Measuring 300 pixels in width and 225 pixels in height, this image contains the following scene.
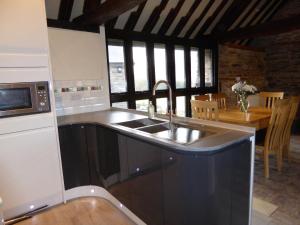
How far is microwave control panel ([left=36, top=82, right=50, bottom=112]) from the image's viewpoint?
2.16 metres

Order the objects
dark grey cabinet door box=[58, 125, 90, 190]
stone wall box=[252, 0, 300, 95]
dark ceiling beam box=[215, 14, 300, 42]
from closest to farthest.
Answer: dark grey cabinet door box=[58, 125, 90, 190] < dark ceiling beam box=[215, 14, 300, 42] < stone wall box=[252, 0, 300, 95]

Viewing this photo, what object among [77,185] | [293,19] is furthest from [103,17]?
[293,19]

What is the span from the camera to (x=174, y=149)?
4.63ft

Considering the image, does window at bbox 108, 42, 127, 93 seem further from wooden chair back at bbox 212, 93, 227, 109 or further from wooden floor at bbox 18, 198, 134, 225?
wooden floor at bbox 18, 198, 134, 225

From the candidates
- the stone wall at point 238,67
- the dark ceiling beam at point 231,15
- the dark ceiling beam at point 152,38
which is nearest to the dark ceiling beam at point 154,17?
the dark ceiling beam at point 152,38

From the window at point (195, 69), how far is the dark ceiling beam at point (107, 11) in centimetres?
305

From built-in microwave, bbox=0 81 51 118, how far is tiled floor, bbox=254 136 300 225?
240 cm

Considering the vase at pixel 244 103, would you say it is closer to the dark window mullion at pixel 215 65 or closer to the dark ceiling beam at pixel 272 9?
the dark window mullion at pixel 215 65

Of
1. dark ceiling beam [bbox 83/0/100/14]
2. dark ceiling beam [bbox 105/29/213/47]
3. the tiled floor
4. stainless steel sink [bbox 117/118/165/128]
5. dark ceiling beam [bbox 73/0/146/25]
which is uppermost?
dark ceiling beam [bbox 83/0/100/14]

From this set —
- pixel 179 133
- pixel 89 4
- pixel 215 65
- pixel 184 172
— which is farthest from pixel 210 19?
pixel 184 172

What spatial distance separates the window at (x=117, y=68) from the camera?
4.18 meters

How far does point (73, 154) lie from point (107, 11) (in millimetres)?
1736

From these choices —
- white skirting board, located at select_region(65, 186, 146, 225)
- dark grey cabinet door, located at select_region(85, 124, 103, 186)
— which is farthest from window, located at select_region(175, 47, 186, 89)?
white skirting board, located at select_region(65, 186, 146, 225)

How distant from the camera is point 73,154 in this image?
2461 millimetres
